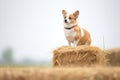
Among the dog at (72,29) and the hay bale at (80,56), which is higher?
the dog at (72,29)

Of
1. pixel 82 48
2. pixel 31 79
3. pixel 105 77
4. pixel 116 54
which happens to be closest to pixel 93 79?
pixel 105 77

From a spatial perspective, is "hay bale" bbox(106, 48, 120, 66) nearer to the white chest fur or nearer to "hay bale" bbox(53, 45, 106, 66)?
the white chest fur

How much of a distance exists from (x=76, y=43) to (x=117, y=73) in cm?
304

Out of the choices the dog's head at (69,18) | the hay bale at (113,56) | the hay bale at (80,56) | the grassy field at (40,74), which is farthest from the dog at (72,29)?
the grassy field at (40,74)

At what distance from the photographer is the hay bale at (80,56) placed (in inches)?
210

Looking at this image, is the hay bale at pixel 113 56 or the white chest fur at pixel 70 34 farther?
the hay bale at pixel 113 56

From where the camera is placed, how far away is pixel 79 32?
20.3ft

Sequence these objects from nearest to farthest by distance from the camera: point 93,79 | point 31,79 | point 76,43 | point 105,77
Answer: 1. point 31,79
2. point 93,79
3. point 105,77
4. point 76,43

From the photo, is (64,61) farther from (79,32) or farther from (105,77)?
(105,77)

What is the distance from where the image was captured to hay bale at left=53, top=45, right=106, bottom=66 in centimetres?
534

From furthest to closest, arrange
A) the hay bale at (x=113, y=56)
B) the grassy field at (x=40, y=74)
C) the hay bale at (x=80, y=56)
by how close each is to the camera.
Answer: the hay bale at (x=113, y=56) → the hay bale at (x=80, y=56) → the grassy field at (x=40, y=74)

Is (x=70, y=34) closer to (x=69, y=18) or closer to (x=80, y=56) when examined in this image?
(x=69, y=18)

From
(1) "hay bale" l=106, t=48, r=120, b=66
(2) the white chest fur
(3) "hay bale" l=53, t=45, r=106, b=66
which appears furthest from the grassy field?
(1) "hay bale" l=106, t=48, r=120, b=66

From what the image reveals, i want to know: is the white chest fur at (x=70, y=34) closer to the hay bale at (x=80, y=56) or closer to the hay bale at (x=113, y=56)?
the hay bale at (x=80, y=56)
